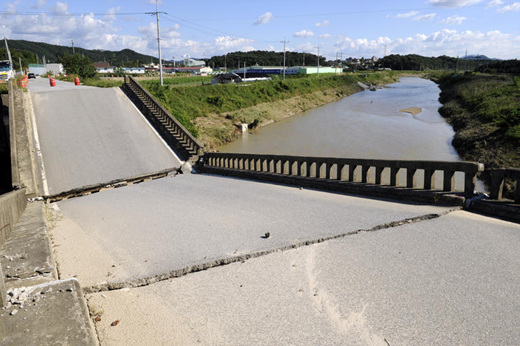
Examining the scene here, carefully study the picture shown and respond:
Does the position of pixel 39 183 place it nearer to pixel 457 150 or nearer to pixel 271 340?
pixel 271 340

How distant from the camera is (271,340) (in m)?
3.83

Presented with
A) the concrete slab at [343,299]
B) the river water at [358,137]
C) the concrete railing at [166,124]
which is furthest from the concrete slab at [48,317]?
the river water at [358,137]

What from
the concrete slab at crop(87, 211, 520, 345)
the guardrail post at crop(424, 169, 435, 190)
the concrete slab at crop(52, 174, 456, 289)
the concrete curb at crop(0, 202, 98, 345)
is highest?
the guardrail post at crop(424, 169, 435, 190)

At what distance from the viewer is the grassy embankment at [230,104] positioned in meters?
31.7

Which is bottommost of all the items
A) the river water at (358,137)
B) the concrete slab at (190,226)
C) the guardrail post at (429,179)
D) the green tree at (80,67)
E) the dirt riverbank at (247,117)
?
the river water at (358,137)

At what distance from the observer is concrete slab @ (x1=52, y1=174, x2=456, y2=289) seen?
5.62 m

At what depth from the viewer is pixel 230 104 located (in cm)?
4100

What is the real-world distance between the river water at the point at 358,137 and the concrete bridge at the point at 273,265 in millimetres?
12169

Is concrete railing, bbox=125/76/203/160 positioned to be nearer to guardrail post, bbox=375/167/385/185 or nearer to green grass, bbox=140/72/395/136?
green grass, bbox=140/72/395/136

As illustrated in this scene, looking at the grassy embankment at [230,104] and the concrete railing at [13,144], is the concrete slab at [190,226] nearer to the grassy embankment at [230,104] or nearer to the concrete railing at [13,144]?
the concrete railing at [13,144]

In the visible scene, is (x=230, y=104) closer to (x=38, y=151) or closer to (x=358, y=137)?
(x=358, y=137)

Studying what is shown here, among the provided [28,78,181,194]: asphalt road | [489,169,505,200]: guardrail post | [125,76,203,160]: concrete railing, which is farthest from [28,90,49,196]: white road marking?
[489,169,505,200]: guardrail post

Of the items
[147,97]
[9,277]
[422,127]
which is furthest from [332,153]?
[9,277]

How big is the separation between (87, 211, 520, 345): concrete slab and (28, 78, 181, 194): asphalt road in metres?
10.3
